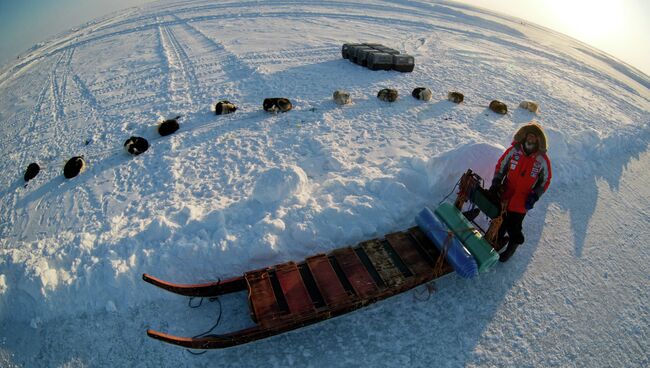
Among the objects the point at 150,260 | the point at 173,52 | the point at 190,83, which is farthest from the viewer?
the point at 173,52

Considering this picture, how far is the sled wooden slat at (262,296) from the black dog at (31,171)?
748 cm

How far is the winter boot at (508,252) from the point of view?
5.66 m

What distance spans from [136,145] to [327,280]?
22.4ft

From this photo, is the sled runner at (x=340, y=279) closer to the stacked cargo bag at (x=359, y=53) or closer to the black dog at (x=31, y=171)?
the black dog at (x=31, y=171)

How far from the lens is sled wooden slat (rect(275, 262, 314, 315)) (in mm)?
4602

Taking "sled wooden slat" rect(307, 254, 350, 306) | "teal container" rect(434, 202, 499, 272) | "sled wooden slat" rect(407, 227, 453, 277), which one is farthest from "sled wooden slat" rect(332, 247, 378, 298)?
"teal container" rect(434, 202, 499, 272)

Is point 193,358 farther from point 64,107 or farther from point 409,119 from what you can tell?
point 64,107

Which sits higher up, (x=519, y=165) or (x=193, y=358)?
(x=519, y=165)

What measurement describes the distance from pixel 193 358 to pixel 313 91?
30.3 ft

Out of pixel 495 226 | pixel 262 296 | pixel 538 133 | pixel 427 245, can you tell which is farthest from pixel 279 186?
pixel 538 133

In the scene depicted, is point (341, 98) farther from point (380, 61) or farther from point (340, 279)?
point (340, 279)

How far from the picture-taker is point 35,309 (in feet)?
17.4

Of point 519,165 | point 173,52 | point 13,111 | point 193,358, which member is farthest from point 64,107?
point 519,165

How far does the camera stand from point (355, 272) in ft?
16.9
